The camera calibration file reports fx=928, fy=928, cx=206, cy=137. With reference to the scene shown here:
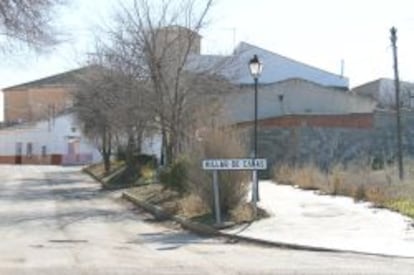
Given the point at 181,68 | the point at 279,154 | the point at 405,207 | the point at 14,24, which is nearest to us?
the point at 14,24

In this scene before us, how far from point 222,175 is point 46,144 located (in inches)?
3129

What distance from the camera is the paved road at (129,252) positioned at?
1417cm

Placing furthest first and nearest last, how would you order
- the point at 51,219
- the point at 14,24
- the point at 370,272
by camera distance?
the point at 51,219 < the point at 14,24 < the point at 370,272

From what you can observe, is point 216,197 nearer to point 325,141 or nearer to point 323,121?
point 325,141

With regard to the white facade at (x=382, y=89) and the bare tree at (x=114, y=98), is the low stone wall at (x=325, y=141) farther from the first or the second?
the white facade at (x=382, y=89)

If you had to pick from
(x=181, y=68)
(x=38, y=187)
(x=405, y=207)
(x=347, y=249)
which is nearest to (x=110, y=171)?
(x=38, y=187)

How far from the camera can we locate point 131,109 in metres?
37.1

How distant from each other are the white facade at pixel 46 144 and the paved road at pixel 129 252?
6752 cm

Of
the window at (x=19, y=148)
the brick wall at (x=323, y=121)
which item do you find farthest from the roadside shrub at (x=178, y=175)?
the window at (x=19, y=148)

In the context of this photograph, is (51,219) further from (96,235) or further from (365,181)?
(365,181)

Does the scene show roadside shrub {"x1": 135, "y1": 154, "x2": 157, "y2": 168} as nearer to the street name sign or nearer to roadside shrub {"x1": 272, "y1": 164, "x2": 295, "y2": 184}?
roadside shrub {"x1": 272, "y1": 164, "x2": 295, "y2": 184}

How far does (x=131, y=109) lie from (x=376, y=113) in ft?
46.1

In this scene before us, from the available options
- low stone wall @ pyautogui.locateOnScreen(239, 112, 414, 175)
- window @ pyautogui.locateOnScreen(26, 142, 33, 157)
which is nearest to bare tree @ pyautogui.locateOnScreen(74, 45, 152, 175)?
low stone wall @ pyautogui.locateOnScreen(239, 112, 414, 175)

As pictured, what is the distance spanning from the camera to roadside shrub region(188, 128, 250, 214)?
76.0 feet
